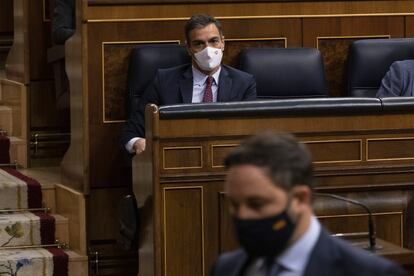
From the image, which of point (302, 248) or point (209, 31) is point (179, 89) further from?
point (302, 248)

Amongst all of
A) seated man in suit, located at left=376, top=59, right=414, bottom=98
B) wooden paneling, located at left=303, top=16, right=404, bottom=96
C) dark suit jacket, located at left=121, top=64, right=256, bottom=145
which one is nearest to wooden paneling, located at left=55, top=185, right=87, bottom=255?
dark suit jacket, located at left=121, top=64, right=256, bottom=145

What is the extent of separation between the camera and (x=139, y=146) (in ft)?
14.8

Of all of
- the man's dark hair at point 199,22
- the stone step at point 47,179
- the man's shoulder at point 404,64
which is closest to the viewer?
the man's dark hair at point 199,22

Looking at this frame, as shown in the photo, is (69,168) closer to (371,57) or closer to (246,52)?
(246,52)

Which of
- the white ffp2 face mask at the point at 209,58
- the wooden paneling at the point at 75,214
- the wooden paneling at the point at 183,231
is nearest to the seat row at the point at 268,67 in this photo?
the white ffp2 face mask at the point at 209,58

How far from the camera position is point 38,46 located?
6.05 metres

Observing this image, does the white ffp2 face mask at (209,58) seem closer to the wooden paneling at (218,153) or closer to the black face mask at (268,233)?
the wooden paneling at (218,153)

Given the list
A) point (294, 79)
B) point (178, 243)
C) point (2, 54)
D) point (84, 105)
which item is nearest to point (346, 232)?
point (178, 243)

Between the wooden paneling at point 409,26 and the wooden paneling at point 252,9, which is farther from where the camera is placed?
the wooden paneling at point 409,26

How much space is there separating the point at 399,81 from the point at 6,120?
2.17 metres

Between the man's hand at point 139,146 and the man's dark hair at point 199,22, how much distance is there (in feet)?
1.53

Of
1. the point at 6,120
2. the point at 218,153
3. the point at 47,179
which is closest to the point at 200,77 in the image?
the point at 218,153

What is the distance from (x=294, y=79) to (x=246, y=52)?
231 millimetres

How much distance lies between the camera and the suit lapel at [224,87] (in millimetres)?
4707
